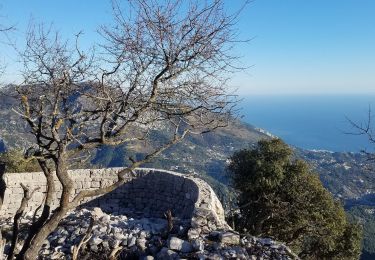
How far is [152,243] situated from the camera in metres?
9.69

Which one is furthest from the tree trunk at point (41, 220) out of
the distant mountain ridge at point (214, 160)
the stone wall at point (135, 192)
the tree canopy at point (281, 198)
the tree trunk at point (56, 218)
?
the distant mountain ridge at point (214, 160)

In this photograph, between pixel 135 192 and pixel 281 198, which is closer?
pixel 135 192

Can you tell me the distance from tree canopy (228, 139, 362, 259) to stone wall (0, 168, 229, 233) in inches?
200

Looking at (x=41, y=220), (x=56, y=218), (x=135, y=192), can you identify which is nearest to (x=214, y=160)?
(x=135, y=192)

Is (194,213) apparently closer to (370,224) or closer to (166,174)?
(166,174)

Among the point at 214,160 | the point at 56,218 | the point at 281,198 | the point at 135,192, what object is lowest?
the point at 214,160

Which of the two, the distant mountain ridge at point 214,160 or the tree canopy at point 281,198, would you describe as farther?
the distant mountain ridge at point 214,160

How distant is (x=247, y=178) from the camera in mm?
18188

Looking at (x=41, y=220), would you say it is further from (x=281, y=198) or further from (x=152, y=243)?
(x=281, y=198)

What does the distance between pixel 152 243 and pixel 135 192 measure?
5.08m

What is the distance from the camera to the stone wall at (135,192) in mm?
12633

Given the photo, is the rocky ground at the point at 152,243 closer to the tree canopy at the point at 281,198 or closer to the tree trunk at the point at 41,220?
the tree trunk at the point at 41,220

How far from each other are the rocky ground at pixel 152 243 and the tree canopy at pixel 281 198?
810 centimetres

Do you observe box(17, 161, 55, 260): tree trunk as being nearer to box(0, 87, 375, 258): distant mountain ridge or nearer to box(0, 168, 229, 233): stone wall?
Answer: box(0, 168, 229, 233): stone wall
